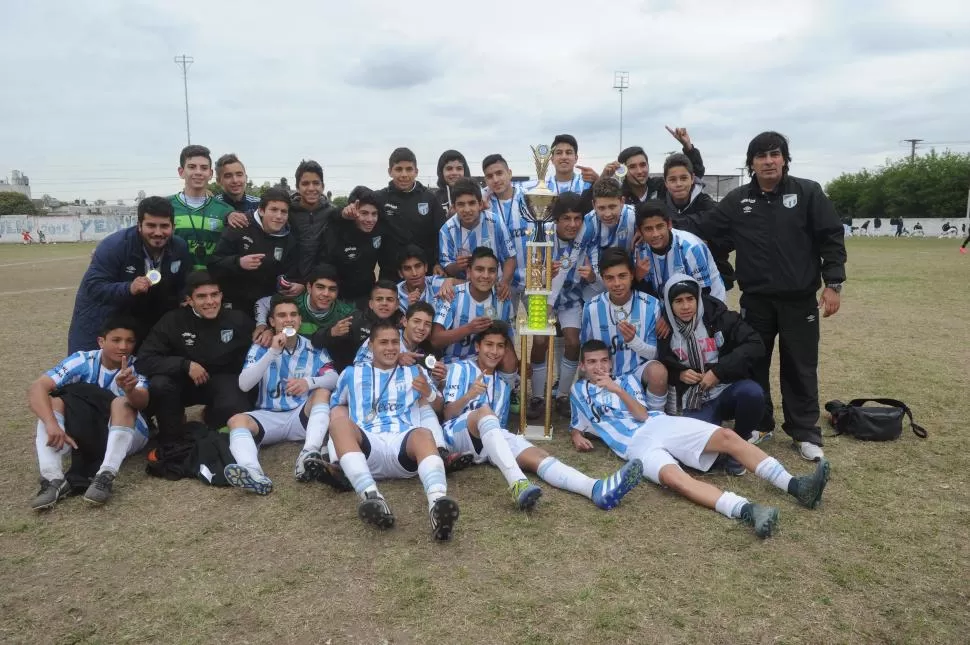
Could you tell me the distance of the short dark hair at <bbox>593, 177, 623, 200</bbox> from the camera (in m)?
4.78

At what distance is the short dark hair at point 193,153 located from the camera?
5.22 meters

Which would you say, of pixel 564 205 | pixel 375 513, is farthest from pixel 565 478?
pixel 564 205

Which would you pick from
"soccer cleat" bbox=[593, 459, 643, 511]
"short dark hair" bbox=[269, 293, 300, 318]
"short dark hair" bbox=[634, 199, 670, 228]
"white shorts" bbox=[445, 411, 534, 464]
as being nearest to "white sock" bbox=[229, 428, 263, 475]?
"short dark hair" bbox=[269, 293, 300, 318]

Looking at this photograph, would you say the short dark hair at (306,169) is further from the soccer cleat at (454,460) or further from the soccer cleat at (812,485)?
the soccer cleat at (812,485)

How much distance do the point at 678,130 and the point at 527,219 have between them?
5.24ft

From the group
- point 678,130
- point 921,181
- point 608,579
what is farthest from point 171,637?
point 921,181

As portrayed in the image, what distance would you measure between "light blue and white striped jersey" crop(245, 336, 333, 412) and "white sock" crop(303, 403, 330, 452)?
13.8 inches

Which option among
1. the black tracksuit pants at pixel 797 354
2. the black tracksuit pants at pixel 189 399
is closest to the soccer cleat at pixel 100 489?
the black tracksuit pants at pixel 189 399

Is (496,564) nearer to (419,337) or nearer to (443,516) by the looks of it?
(443,516)

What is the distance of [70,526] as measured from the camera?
3463 millimetres

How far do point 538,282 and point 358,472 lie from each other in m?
2.09

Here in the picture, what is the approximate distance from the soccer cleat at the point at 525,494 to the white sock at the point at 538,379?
6.29 feet

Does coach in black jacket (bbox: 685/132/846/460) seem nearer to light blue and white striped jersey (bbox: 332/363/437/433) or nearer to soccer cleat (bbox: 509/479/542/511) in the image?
soccer cleat (bbox: 509/479/542/511)

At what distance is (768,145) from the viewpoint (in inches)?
177
